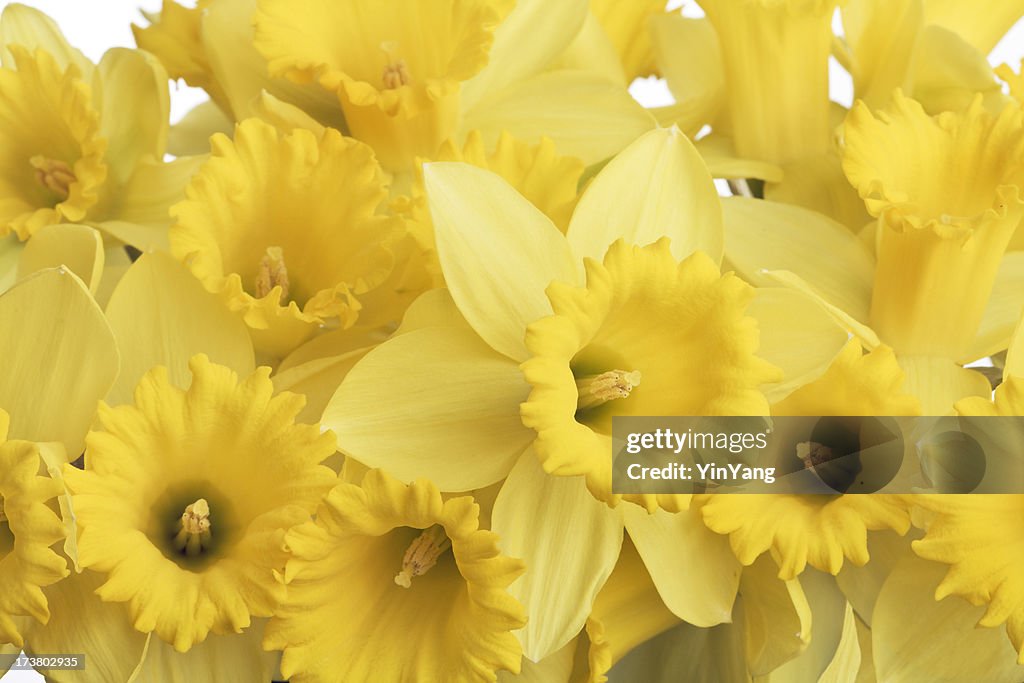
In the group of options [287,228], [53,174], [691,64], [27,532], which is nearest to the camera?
[27,532]

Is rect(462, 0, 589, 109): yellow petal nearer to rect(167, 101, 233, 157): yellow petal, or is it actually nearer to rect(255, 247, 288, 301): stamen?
rect(255, 247, 288, 301): stamen

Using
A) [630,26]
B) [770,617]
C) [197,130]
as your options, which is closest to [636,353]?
[770,617]

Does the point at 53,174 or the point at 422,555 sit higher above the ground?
the point at 53,174

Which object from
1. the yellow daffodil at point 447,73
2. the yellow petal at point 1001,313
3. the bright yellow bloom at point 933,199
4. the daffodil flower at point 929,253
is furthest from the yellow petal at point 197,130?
the yellow petal at point 1001,313

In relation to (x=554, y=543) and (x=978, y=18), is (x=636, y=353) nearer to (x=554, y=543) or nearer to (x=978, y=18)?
(x=554, y=543)

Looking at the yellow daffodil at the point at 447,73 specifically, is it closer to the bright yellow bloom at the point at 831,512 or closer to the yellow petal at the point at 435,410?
the yellow petal at the point at 435,410

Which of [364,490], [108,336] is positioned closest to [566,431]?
[364,490]

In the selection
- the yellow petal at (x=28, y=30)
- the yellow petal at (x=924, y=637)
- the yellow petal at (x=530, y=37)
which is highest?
the yellow petal at (x=28, y=30)

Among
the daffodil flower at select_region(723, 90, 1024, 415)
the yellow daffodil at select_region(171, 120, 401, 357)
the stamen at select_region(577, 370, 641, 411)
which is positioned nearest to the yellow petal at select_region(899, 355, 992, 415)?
the daffodil flower at select_region(723, 90, 1024, 415)
